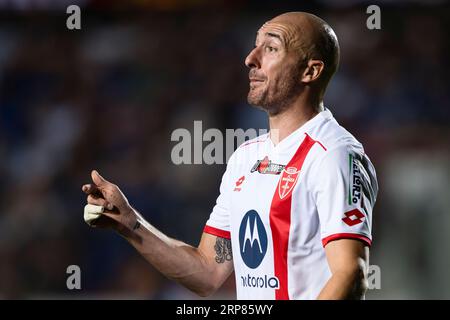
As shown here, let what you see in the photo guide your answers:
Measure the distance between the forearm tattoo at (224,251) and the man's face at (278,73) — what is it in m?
0.77

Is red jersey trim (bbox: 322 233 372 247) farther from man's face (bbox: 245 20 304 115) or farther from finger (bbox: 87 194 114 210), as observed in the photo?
finger (bbox: 87 194 114 210)

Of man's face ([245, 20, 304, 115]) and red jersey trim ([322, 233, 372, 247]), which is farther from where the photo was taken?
man's face ([245, 20, 304, 115])

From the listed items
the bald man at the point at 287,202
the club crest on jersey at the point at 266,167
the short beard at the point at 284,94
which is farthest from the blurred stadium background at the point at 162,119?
the short beard at the point at 284,94

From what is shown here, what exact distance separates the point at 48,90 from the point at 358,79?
343cm

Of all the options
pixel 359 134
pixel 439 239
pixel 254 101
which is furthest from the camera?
pixel 359 134

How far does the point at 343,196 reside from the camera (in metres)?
3.52

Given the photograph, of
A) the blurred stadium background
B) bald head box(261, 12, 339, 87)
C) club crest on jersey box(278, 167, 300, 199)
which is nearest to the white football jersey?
club crest on jersey box(278, 167, 300, 199)

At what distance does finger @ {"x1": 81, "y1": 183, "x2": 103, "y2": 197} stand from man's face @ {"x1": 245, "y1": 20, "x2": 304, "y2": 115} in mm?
898

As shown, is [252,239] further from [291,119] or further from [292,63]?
[292,63]

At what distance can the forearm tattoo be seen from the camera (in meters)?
4.34

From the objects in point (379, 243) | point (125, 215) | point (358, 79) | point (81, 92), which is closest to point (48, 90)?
point (81, 92)

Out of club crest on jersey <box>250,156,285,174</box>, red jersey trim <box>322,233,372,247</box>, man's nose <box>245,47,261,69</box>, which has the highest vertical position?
man's nose <box>245,47,261,69</box>

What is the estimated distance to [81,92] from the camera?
9.07 metres
